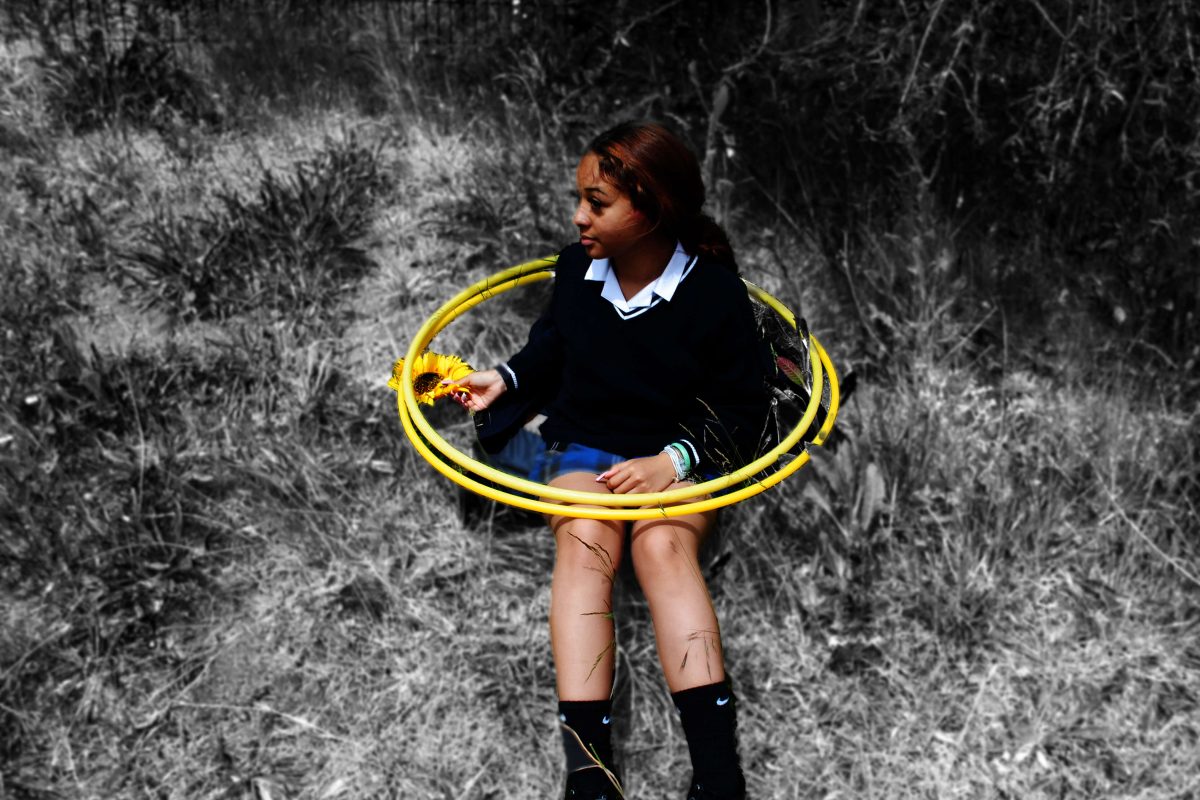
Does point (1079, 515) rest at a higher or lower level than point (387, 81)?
lower

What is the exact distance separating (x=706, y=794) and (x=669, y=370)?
1028mm

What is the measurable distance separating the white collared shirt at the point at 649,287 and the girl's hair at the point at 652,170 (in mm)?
101

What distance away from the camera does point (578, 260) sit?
8.98 ft

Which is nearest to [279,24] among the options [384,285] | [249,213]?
[249,213]

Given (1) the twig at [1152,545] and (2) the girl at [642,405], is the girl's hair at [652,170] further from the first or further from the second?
(1) the twig at [1152,545]

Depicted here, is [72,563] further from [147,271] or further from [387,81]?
[387,81]

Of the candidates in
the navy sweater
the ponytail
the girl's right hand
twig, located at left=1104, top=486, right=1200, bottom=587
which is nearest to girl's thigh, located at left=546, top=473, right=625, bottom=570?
the navy sweater

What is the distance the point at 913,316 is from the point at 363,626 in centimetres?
231

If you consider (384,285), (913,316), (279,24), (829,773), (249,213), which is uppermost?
(279,24)

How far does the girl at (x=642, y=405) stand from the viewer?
2367mm

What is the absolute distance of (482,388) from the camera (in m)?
2.84

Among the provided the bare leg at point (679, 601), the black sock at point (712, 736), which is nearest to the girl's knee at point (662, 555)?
the bare leg at point (679, 601)

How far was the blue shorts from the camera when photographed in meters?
2.63

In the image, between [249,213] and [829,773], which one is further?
[249,213]
